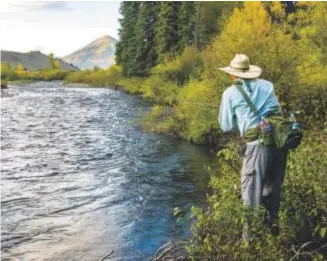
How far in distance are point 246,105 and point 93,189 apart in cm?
714

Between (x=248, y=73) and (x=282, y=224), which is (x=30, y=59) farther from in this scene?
(x=282, y=224)

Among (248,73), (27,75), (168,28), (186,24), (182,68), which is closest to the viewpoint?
(248,73)

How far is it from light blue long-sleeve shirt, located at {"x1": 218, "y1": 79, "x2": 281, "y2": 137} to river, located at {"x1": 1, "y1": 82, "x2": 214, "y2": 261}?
1.58 metres

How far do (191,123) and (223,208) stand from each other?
508 inches

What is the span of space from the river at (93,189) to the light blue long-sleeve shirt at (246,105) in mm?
1581

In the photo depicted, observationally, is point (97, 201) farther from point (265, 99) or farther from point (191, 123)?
point (191, 123)

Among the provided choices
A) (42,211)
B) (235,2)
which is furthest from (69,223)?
(235,2)

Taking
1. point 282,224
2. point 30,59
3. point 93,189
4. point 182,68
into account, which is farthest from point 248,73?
point 30,59

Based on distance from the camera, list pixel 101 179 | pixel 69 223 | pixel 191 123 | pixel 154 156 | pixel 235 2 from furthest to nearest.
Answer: pixel 235 2, pixel 191 123, pixel 154 156, pixel 101 179, pixel 69 223

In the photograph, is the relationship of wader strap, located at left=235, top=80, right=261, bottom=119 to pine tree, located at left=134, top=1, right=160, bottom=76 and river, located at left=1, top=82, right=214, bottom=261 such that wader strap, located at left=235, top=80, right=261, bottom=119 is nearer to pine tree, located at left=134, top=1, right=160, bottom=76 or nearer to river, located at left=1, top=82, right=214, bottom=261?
river, located at left=1, top=82, right=214, bottom=261

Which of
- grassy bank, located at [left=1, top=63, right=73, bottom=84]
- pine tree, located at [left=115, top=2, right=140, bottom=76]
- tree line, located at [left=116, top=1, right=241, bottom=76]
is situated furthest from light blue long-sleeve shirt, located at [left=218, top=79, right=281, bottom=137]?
grassy bank, located at [left=1, top=63, right=73, bottom=84]

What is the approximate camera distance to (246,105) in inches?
205

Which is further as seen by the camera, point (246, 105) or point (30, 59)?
point (30, 59)

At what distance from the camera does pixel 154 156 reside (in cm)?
1594
